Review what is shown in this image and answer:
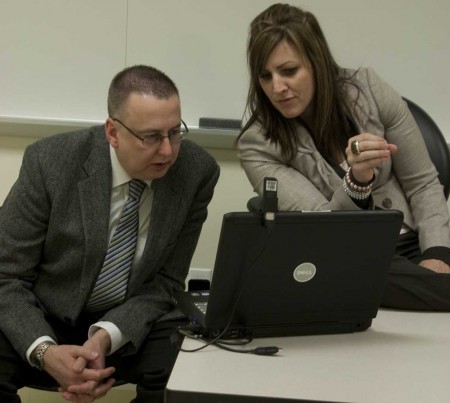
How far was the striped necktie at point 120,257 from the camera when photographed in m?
1.66

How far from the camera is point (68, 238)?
1.62 m

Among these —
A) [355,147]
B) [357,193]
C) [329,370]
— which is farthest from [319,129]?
[329,370]

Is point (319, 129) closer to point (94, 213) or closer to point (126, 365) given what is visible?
point (94, 213)

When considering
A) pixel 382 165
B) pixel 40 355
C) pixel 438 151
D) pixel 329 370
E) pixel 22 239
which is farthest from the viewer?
pixel 438 151

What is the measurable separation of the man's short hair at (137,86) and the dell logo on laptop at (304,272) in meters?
0.61

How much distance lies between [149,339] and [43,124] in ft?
3.89

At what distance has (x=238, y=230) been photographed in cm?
111

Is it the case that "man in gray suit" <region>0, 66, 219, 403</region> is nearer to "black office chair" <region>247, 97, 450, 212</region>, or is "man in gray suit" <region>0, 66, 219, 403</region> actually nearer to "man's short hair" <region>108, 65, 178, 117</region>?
"man's short hair" <region>108, 65, 178, 117</region>

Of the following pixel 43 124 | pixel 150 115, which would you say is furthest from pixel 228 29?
pixel 150 115

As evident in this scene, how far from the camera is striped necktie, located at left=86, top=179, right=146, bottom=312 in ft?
5.44

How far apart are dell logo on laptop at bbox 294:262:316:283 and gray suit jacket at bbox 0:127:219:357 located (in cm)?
58

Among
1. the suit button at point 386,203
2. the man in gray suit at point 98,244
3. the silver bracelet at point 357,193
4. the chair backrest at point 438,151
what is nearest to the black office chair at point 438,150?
the chair backrest at point 438,151

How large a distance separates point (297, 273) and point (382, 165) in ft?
2.68

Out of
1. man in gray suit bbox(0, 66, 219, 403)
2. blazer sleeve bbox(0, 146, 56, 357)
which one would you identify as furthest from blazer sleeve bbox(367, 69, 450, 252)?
blazer sleeve bbox(0, 146, 56, 357)
